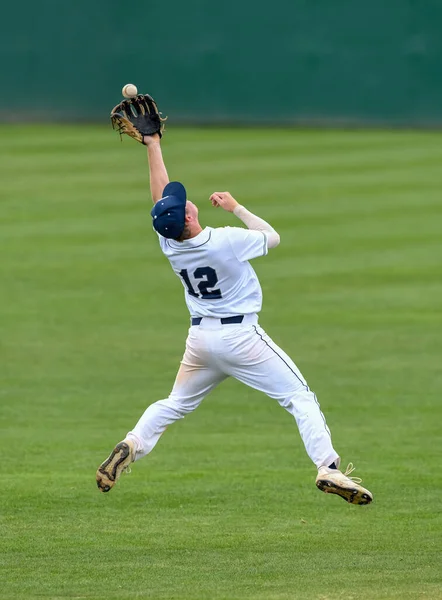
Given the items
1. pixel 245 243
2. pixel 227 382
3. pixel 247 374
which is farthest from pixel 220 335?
pixel 227 382

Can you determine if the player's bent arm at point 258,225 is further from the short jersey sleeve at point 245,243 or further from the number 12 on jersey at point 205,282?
the number 12 on jersey at point 205,282

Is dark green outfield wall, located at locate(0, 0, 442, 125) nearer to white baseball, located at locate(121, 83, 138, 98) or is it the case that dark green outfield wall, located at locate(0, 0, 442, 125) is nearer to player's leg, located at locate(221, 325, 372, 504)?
white baseball, located at locate(121, 83, 138, 98)

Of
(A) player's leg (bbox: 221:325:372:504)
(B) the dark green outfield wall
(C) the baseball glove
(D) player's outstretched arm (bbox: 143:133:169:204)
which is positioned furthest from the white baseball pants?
(B) the dark green outfield wall

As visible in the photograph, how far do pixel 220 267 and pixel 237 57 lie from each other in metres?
19.6

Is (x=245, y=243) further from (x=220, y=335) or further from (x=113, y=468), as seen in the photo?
(x=113, y=468)

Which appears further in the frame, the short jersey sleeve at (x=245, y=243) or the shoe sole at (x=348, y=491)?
the short jersey sleeve at (x=245, y=243)

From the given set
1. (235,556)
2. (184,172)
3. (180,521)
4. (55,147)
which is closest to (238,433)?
(180,521)

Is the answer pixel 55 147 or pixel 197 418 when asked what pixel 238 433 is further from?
pixel 55 147

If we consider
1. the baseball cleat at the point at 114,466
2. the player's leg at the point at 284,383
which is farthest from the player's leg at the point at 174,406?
the player's leg at the point at 284,383

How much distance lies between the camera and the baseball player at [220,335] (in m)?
7.09

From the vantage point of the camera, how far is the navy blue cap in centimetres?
701

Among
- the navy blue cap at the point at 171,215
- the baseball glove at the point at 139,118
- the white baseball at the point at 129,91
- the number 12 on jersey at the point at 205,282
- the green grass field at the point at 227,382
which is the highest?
the white baseball at the point at 129,91

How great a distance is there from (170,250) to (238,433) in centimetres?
385

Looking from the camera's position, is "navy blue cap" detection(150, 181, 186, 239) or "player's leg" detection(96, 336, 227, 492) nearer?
"navy blue cap" detection(150, 181, 186, 239)
